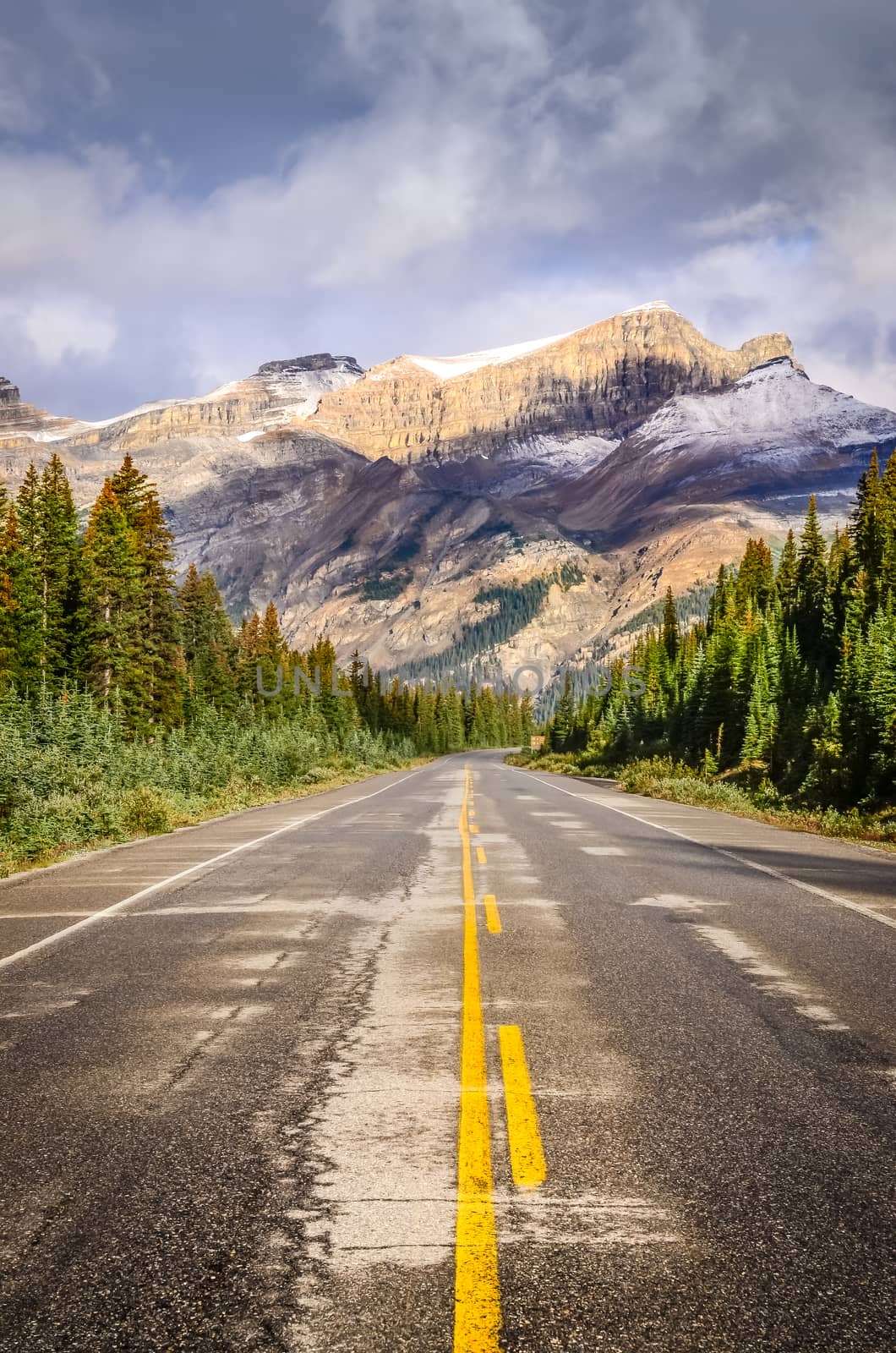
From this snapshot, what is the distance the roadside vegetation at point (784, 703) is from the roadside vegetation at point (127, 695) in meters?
14.8

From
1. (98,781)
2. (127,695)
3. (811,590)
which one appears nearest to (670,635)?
(811,590)

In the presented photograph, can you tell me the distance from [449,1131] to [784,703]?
48.9m

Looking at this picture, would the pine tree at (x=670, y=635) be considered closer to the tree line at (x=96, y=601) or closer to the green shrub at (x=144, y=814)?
the tree line at (x=96, y=601)

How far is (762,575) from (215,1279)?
333ft

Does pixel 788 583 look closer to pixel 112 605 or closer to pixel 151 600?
pixel 151 600

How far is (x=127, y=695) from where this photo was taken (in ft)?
140

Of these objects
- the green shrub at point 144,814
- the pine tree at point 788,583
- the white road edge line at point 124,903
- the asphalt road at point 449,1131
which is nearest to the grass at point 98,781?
the green shrub at point 144,814

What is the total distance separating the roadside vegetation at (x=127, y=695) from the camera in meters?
17.8

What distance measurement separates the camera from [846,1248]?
3.23m

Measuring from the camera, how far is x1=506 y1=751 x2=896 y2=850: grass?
19438 millimetres

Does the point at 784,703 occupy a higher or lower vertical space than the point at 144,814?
higher

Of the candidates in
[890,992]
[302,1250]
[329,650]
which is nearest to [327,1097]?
[302,1250]

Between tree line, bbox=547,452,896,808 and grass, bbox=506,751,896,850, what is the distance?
119 cm

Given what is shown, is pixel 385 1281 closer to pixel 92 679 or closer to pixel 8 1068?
pixel 8 1068
